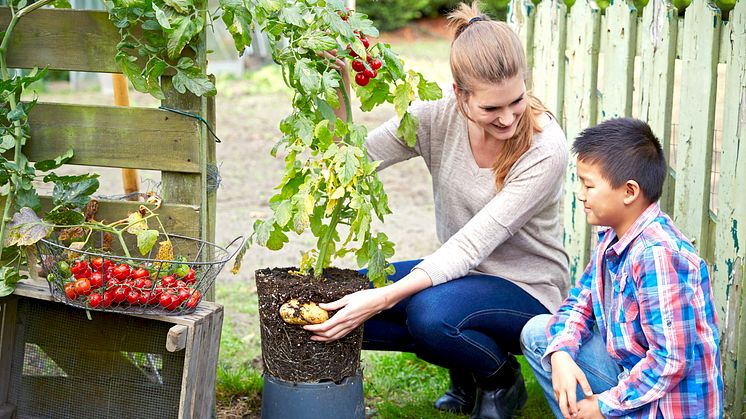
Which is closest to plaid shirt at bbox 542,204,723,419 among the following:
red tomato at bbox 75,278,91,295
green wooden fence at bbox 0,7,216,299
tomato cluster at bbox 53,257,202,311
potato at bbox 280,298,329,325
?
potato at bbox 280,298,329,325

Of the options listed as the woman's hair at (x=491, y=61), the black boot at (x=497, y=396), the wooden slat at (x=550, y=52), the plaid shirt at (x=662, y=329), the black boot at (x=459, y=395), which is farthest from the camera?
the wooden slat at (x=550, y=52)

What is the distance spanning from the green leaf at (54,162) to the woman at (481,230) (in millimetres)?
828

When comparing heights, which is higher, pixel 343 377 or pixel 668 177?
pixel 668 177

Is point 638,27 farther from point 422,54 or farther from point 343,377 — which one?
point 422,54

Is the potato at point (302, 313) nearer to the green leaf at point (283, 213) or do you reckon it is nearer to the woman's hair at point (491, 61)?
the green leaf at point (283, 213)

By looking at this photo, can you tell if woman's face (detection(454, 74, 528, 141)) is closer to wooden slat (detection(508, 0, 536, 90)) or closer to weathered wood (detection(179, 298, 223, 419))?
weathered wood (detection(179, 298, 223, 419))

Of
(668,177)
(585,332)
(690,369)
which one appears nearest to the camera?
(690,369)

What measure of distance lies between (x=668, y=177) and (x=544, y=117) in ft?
1.71

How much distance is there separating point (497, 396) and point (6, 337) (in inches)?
58.5

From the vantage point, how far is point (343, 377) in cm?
252

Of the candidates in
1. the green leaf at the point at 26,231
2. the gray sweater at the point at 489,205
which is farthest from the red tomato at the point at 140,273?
the gray sweater at the point at 489,205

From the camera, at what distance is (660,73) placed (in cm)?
295

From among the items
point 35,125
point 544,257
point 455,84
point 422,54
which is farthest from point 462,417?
point 422,54

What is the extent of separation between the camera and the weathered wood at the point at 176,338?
7.22ft
